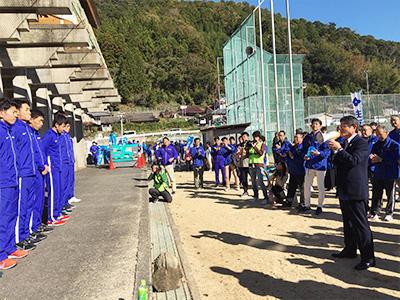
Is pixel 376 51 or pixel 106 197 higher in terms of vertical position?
pixel 376 51

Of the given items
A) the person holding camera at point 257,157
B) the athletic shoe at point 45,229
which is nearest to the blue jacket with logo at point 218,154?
the person holding camera at point 257,157

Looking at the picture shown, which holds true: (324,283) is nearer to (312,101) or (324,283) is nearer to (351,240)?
(351,240)

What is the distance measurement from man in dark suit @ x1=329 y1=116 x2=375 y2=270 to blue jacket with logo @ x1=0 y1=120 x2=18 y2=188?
3.95 metres

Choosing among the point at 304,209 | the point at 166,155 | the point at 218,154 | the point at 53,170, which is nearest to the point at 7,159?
the point at 53,170

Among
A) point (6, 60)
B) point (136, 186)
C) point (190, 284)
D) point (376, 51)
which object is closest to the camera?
point (190, 284)

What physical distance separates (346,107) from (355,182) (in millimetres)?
30466

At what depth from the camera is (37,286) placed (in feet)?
13.6

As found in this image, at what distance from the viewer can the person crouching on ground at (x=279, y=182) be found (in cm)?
955

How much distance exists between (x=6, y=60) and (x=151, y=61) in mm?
98519

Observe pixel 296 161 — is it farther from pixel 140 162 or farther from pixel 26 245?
pixel 140 162

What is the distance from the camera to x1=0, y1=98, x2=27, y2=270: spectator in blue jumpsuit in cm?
469

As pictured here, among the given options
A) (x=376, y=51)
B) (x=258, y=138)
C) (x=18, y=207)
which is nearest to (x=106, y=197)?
(x=258, y=138)

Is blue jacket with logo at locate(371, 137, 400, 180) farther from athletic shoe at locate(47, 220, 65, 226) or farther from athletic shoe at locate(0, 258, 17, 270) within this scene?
athletic shoe at locate(0, 258, 17, 270)

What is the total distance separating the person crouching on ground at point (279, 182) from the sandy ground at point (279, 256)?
1.28ft
